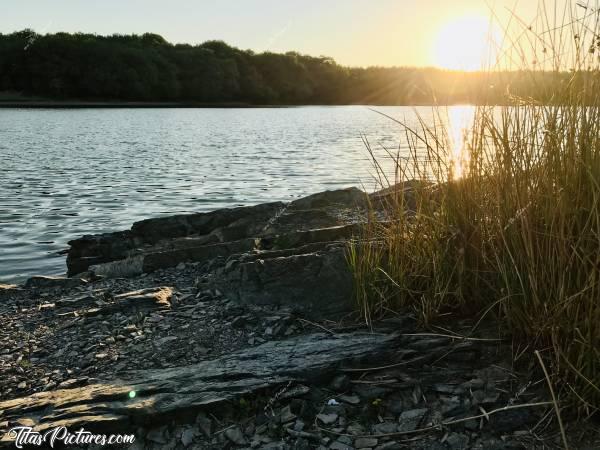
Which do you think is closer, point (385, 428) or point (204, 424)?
point (385, 428)

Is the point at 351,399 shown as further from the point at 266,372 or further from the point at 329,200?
the point at 329,200

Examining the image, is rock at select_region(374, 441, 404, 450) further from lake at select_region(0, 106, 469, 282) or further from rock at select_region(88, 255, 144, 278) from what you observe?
rock at select_region(88, 255, 144, 278)

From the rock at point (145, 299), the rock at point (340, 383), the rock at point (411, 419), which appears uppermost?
the rock at point (145, 299)

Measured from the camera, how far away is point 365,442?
3.48m

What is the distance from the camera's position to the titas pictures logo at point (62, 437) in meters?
3.61

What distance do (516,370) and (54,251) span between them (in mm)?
9858

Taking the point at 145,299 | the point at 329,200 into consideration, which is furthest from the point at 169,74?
the point at 145,299

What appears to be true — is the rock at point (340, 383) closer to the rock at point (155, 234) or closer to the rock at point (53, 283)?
the rock at point (53, 283)

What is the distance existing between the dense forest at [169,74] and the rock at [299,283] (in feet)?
272

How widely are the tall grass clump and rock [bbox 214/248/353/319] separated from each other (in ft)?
1.61

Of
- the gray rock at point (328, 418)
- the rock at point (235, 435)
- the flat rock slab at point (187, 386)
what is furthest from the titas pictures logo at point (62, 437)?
the gray rock at point (328, 418)

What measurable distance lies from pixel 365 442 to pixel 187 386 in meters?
1.33

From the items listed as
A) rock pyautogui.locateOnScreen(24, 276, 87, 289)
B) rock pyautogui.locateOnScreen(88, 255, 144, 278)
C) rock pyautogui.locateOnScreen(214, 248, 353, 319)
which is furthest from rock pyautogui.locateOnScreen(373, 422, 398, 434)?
rock pyautogui.locateOnScreen(24, 276, 87, 289)

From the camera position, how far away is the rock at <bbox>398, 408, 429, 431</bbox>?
3.55 metres
